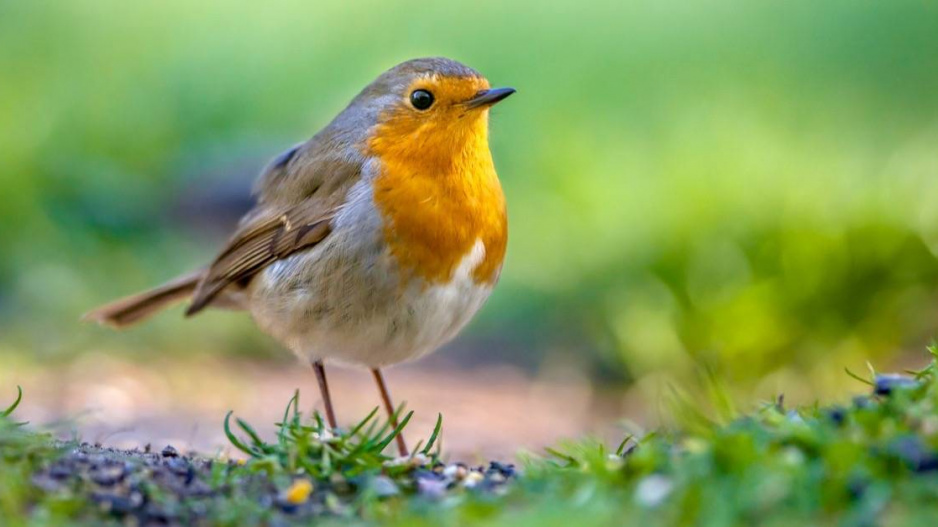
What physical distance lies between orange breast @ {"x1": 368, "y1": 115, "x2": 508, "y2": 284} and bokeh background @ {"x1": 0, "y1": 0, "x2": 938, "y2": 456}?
862 mm

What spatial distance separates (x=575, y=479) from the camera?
3.01 meters

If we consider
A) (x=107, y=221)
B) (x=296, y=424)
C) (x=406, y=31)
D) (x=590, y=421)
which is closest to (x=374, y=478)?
(x=296, y=424)

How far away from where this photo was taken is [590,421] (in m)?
6.32

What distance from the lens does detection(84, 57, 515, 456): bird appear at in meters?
4.19

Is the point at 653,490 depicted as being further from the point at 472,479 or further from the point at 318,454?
the point at 318,454

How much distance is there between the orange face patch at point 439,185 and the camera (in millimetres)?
4160

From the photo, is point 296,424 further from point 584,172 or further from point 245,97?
point 245,97

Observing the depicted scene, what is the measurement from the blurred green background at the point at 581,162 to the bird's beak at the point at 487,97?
23.1 inches

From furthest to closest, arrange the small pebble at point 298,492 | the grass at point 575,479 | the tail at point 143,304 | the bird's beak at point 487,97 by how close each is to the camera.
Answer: the tail at point 143,304
the bird's beak at point 487,97
the small pebble at point 298,492
the grass at point 575,479

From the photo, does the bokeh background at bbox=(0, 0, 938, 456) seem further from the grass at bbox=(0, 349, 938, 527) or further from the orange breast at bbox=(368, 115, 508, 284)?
the grass at bbox=(0, 349, 938, 527)

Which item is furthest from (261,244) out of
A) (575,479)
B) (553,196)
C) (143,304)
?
(553,196)

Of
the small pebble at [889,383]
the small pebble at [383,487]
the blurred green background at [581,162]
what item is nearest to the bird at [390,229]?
the blurred green background at [581,162]

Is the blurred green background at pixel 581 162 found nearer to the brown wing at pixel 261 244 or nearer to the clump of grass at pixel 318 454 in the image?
the brown wing at pixel 261 244

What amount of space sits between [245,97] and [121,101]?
1.07 metres
